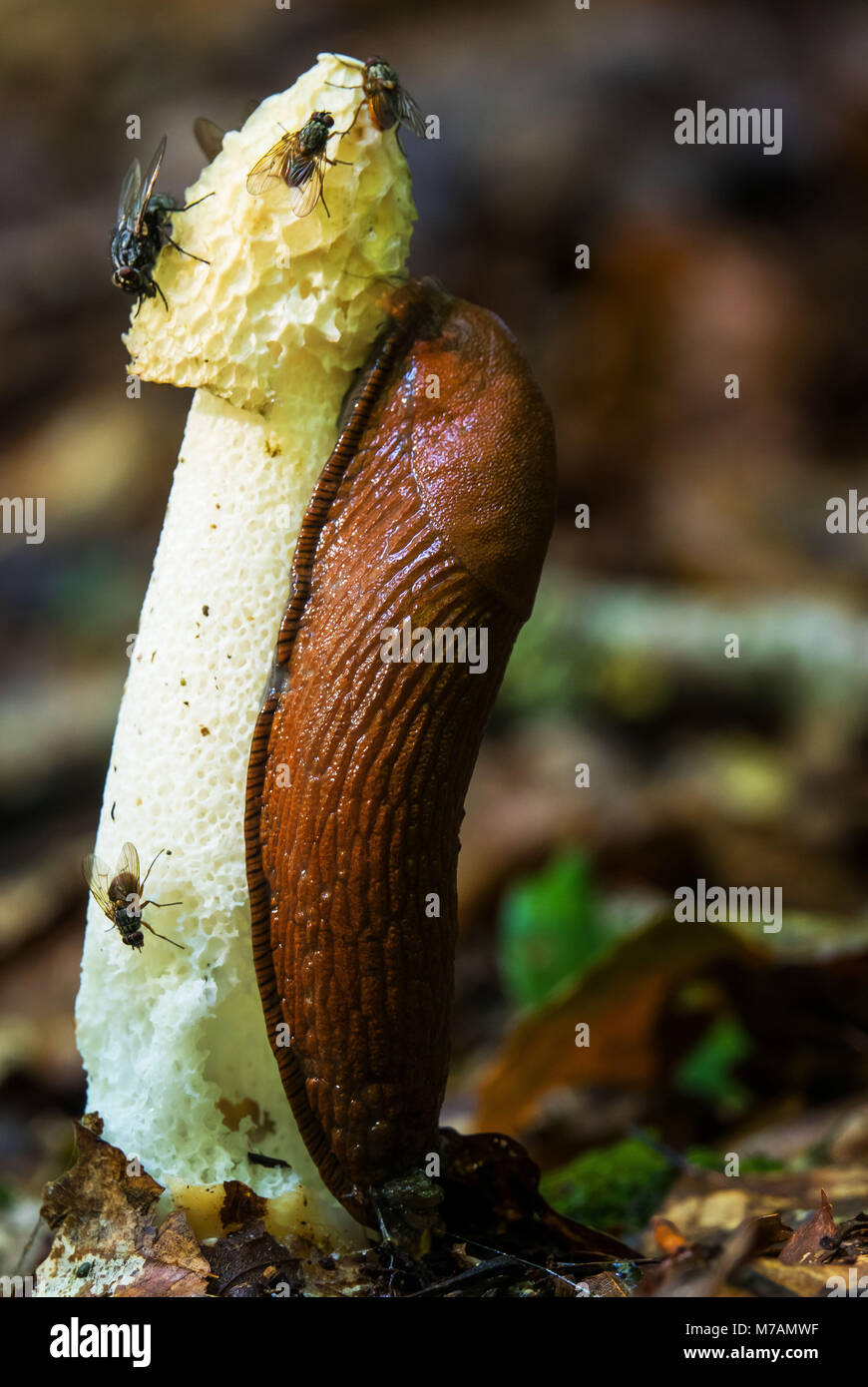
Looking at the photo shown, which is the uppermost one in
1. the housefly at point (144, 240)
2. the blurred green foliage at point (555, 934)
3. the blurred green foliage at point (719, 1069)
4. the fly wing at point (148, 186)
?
the fly wing at point (148, 186)

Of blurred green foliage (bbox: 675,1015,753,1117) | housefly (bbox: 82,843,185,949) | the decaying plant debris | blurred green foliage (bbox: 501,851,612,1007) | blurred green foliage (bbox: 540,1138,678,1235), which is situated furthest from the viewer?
blurred green foliage (bbox: 501,851,612,1007)

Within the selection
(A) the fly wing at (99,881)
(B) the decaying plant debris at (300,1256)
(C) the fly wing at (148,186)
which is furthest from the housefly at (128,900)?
(C) the fly wing at (148,186)

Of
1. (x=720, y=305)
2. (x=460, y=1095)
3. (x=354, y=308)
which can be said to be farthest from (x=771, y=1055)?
(x=720, y=305)

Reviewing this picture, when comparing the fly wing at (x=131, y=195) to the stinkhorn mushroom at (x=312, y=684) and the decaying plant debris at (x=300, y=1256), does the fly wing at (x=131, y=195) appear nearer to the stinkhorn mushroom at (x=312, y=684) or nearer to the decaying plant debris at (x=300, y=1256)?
the stinkhorn mushroom at (x=312, y=684)

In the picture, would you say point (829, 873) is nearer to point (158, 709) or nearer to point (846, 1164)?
point (846, 1164)

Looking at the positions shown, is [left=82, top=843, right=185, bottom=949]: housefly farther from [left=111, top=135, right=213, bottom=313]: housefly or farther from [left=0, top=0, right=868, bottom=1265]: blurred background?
[left=0, top=0, right=868, bottom=1265]: blurred background

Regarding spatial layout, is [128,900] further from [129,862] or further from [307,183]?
[307,183]

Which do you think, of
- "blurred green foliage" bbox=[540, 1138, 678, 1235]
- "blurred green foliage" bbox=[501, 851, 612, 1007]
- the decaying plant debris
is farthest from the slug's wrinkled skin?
"blurred green foliage" bbox=[501, 851, 612, 1007]
